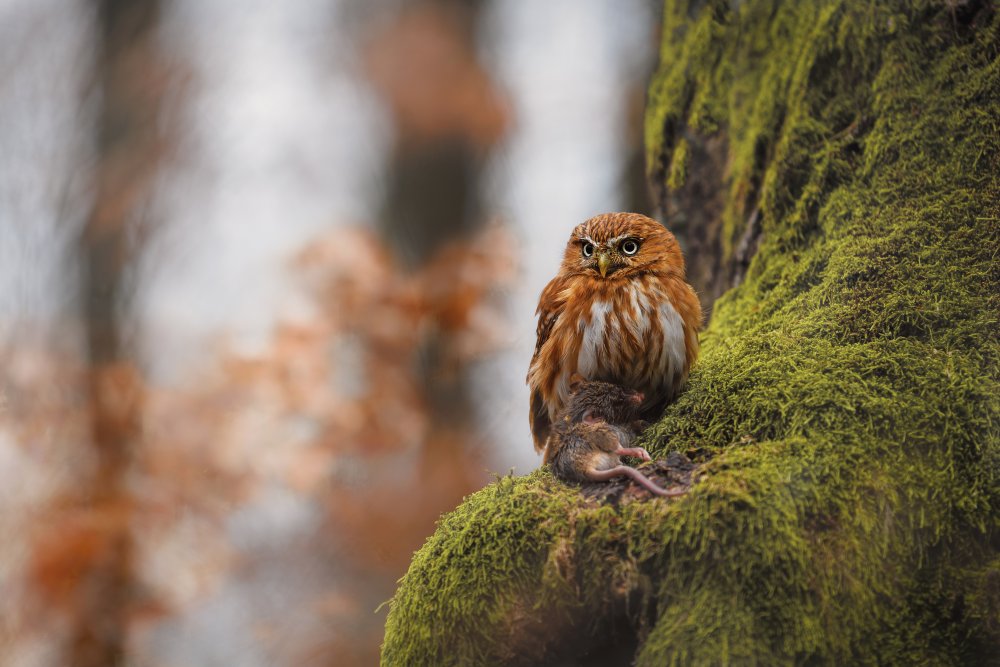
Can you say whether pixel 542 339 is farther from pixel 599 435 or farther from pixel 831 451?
pixel 831 451

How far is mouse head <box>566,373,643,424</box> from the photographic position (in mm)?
2428

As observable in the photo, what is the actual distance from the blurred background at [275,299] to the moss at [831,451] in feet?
7.56

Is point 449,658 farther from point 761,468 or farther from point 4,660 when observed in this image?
point 4,660

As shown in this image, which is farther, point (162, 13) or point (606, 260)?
point (162, 13)

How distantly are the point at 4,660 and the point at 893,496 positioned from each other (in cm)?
538

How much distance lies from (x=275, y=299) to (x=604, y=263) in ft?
12.2

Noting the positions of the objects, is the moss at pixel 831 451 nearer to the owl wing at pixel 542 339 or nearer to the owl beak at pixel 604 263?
the owl beak at pixel 604 263

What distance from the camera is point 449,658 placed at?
1.84 m

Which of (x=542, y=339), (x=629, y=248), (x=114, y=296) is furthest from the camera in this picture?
(x=114, y=296)

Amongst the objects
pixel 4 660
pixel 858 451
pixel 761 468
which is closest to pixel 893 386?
pixel 858 451

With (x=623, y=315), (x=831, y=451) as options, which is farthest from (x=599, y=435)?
(x=623, y=315)

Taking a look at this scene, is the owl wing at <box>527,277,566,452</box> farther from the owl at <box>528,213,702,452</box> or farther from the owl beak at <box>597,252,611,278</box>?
the owl beak at <box>597,252,611,278</box>

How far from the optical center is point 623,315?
9.16 feet

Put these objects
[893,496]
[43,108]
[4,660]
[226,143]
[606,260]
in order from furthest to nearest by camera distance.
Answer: [226,143] < [43,108] < [4,660] < [606,260] < [893,496]
